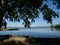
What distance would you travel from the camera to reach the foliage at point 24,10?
2356 centimetres

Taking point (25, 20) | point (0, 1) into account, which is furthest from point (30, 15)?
point (0, 1)

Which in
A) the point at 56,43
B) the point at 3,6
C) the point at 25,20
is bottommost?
the point at 56,43

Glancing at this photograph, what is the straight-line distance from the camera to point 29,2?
2469cm

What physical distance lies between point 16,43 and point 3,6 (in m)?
4.27

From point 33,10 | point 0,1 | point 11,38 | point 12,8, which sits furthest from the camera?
point 33,10

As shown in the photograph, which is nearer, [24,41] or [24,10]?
[24,41]

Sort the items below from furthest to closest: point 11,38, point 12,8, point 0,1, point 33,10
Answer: point 33,10 < point 12,8 < point 11,38 < point 0,1

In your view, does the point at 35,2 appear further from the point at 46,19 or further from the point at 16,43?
the point at 16,43

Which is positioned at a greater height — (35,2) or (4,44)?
(35,2)

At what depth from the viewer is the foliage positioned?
23559mm

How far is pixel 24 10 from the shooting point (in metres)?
28.6

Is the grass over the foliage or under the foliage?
under

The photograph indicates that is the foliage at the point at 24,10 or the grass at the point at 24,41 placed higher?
the foliage at the point at 24,10

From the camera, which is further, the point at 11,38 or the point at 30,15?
the point at 30,15
